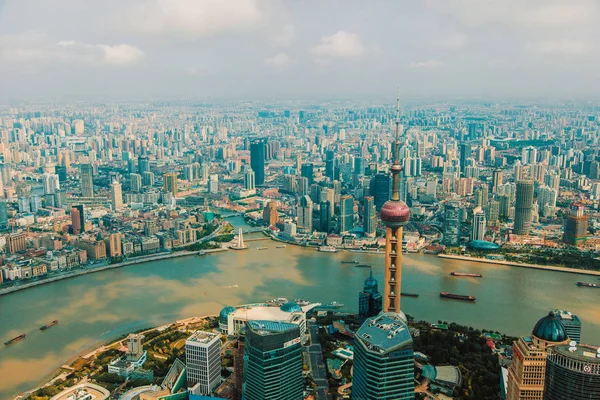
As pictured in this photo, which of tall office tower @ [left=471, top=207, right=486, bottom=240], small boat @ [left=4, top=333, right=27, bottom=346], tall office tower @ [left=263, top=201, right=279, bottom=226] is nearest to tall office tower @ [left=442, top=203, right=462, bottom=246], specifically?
tall office tower @ [left=471, top=207, right=486, bottom=240]

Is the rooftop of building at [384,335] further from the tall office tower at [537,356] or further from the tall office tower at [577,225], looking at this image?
the tall office tower at [577,225]

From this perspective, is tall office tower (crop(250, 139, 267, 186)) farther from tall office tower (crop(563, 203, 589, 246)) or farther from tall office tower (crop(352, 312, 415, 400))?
tall office tower (crop(352, 312, 415, 400))

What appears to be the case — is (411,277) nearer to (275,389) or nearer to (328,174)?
(275,389)

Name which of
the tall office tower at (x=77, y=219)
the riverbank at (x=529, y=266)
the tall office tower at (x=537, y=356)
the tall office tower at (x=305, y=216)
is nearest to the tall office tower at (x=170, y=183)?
the tall office tower at (x=77, y=219)

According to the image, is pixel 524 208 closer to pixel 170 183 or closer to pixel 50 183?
pixel 170 183

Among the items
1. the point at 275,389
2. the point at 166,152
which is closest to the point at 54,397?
the point at 275,389

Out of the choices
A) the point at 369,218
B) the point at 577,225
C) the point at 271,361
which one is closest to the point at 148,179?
the point at 369,218
